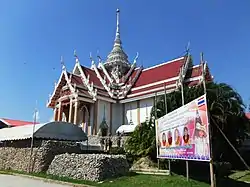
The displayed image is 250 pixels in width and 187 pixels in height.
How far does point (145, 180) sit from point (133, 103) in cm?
2335

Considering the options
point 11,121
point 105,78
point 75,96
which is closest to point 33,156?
point 75,96

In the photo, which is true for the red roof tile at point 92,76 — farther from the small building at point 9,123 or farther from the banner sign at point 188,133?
the banner sign at point 188,133

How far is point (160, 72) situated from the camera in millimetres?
35844

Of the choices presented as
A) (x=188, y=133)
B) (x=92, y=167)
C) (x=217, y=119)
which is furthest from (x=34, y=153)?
(x=217, y=119)

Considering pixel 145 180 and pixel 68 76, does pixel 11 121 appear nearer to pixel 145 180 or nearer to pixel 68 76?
pixel 68 76

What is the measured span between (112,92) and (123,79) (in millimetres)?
3263

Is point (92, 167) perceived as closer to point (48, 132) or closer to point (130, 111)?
point (48, 132)

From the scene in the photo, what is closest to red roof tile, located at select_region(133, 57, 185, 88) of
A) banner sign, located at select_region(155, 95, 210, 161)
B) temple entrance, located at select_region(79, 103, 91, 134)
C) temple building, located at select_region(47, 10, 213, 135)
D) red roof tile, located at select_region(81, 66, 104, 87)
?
temple building, located at select_region(47, 10, 213, 135)

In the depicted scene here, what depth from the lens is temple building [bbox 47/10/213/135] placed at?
108 feet

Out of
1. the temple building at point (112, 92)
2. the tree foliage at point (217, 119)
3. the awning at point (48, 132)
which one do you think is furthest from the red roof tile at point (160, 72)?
the awning at point (48, 132)

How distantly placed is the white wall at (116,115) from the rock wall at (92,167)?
20.4 meters

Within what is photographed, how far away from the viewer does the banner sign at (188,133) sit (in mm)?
8539

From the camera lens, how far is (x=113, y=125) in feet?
116

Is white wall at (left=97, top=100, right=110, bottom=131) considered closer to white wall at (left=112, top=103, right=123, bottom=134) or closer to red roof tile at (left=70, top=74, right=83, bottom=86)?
white wall at (left=112, top=103, right=123, bottom=134)
